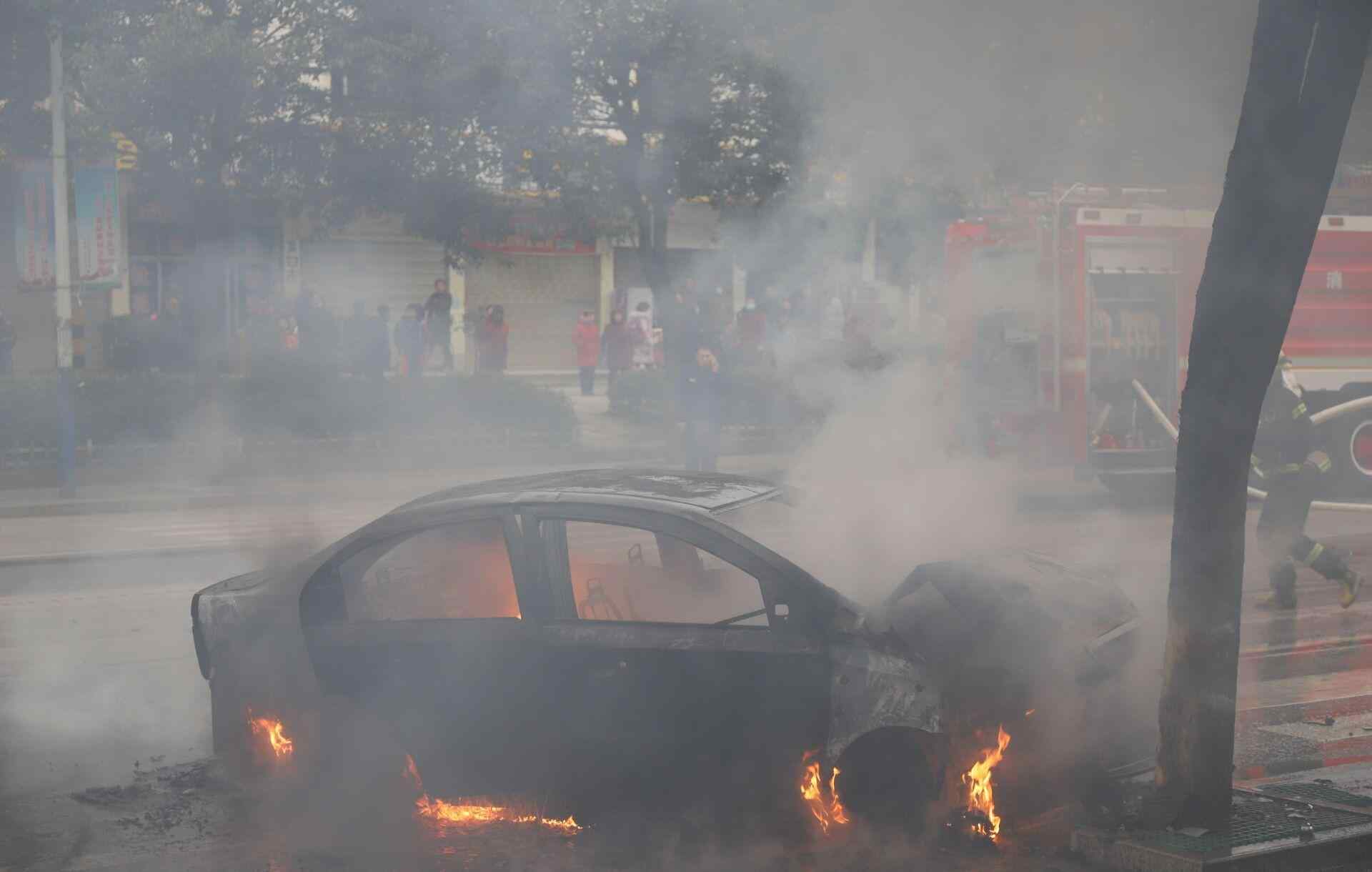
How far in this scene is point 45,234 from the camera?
53.2ft

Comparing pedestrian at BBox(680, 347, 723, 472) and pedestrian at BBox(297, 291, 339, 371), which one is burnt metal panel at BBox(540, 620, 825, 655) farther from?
pedestrian at BBox(297, 291, 339, 371)

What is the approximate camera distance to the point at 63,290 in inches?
622

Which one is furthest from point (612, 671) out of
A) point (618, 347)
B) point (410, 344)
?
point (618, 347)

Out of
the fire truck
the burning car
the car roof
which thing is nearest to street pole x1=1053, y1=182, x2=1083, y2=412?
the fire truck

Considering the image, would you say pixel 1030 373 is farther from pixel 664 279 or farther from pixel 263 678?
pixel 263 678

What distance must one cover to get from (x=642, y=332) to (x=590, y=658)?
22.0 m

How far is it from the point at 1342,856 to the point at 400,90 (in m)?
11.9

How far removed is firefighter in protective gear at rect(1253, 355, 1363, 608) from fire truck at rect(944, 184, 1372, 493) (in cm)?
482

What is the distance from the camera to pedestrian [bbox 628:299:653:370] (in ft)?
86.3

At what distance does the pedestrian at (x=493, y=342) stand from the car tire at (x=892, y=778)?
1883 cm

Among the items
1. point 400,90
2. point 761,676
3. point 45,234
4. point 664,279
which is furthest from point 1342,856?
point 45,234

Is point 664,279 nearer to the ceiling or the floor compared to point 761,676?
nearer to the ceiling

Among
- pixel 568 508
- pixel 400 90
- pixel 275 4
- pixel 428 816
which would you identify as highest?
pixel 275 4

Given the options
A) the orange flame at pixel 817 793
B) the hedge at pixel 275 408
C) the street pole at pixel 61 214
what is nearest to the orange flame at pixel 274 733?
the orange flame at pixel 817 793
